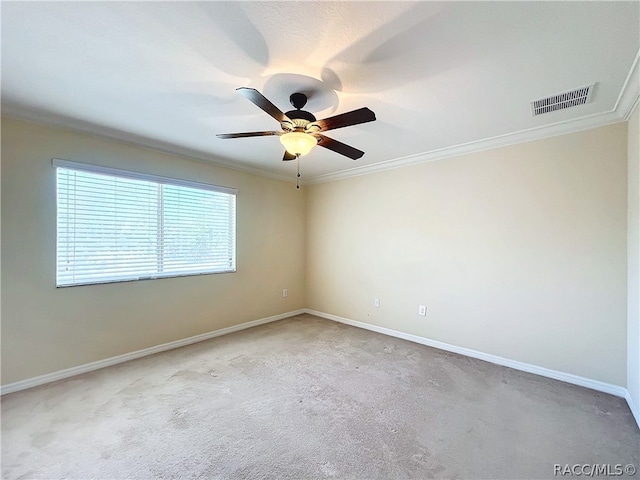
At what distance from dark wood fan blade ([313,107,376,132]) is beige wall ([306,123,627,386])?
80.3 inches

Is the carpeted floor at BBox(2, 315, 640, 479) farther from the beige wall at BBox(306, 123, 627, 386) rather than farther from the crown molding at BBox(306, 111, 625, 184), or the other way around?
the crown molding at BBox(306, 111, 625, 184)

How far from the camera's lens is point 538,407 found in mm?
2203

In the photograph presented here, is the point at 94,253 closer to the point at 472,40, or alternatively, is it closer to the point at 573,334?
the point at 472,40

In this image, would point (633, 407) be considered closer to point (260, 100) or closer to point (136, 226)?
point (260, 100)

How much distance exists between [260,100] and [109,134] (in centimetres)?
221

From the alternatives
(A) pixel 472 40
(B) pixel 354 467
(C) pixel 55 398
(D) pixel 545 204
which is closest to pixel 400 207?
(D) pixel 545 204

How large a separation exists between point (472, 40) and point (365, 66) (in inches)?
23.8

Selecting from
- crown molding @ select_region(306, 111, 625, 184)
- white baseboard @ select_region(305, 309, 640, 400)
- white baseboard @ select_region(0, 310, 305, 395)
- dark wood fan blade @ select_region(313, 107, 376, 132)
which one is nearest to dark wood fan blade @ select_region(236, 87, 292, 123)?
dark wood fan blade @ select_region(313, 107, 376, 132)

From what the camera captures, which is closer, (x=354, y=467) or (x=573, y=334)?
(x=354, y=467)

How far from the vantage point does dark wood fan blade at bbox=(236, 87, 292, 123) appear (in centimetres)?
152

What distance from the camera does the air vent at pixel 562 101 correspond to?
2.04 meters

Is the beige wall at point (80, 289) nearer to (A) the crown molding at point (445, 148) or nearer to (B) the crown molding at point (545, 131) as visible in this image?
(A) the crown molding at point (445, 148)

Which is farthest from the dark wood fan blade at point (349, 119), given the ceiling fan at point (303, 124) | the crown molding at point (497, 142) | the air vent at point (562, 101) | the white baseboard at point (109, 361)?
the white baseboard at point (109, 361)

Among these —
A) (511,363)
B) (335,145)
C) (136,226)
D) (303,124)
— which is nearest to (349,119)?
Answer: (303,124)
